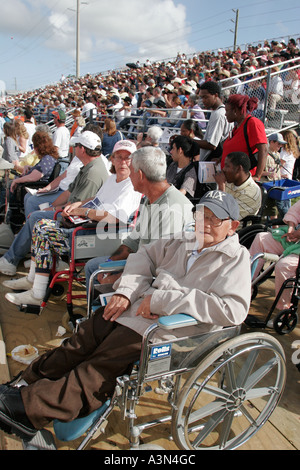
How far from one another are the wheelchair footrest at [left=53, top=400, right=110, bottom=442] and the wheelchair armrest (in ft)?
1.93

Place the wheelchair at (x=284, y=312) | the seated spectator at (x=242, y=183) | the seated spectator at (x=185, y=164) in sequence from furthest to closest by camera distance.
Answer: the seated spectator at (x=185, y=164) < the seated spectator at (x=242, y=183) < the wheelchair at (x=284, y=312)

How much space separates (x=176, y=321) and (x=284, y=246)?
66.5 inches

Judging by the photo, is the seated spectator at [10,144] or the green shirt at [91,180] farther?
the seated spectator at [10,144]

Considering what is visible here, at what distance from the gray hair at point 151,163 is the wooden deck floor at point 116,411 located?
1.49m

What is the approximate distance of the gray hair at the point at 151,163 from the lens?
2.46 metres

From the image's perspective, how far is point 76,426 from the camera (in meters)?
1.74

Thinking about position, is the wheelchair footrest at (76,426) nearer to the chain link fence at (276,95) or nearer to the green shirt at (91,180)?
the green shirt at (91,180)

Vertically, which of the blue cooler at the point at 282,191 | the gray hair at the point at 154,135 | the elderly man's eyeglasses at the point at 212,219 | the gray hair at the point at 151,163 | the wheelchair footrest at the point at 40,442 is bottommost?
the wheelchair footrest at the point at 40,442

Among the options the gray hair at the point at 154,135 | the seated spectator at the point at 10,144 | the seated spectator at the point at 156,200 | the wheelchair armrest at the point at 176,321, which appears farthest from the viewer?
the seated spectator at the point at 10,144

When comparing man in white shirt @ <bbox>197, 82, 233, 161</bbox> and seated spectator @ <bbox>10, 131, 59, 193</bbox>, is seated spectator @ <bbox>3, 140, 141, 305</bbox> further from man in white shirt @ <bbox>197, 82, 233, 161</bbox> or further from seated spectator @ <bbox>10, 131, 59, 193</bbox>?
seated spectator @ <bbox>10, 131, 59, 193</bbox>

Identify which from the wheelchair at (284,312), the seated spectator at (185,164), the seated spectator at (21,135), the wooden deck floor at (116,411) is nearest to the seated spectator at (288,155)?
the seated spectator at (185,164)

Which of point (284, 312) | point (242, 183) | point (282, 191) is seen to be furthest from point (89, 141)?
point (284, 312)

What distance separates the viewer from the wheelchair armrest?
161 cm

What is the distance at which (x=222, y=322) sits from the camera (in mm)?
1754
